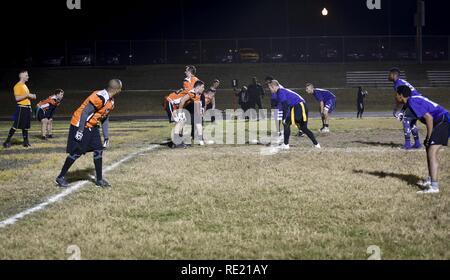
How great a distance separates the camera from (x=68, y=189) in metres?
8.55

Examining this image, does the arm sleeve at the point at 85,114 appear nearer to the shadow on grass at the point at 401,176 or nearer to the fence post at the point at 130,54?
the shadow on grass at the point at 401,176

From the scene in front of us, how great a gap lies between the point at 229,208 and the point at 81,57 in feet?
120

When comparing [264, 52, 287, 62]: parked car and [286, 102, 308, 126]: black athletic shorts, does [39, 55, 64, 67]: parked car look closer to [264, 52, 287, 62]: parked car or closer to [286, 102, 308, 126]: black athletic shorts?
[264, 52, 287, 62]: parked car

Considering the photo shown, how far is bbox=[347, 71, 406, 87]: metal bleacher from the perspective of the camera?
38.4m

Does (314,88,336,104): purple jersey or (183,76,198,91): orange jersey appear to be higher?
(183,76,198,91): orange jersey

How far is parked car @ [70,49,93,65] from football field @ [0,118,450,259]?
29.9 meters

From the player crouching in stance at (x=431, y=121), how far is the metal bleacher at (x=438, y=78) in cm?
3271

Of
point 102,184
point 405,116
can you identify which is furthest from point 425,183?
point 102,184

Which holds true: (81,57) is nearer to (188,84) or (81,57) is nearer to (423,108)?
(188,84)

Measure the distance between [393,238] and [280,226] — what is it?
3.88 feet

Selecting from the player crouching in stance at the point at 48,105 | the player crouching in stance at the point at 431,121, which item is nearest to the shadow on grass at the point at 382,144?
the player crouching in stance at the point at 431,121

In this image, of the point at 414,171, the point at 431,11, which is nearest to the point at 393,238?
the point at 414,171

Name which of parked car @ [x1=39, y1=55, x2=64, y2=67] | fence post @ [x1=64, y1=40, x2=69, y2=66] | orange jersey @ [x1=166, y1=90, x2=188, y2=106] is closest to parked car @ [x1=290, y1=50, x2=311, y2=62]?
fence post @ [x1=64, y1=40, x2=69, y2=66]

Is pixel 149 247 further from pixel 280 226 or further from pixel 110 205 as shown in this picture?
pixel 110 205
